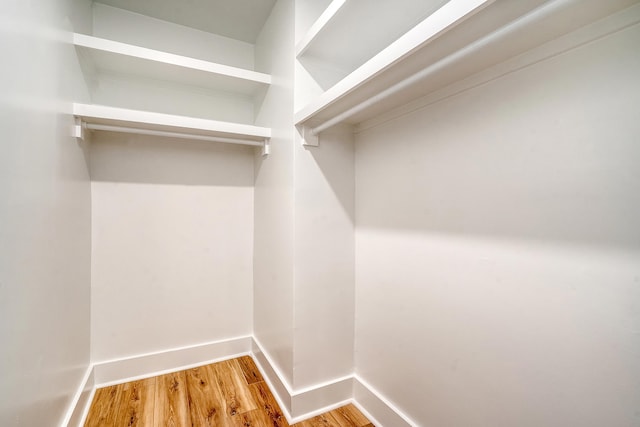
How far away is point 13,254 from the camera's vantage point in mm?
869

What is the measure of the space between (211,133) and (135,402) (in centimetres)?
171

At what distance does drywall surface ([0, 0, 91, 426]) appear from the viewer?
85 centimetres

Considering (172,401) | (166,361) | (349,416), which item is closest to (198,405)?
(172,401)

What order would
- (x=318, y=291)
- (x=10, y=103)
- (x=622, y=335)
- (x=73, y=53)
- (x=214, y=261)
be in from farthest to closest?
(x=214, y=261) → (x=318, y=291) → (x=73, y=53) → (x=10, y=103) → (x=622, y=335)

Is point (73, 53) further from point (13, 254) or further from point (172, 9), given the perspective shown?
point (13, 254)

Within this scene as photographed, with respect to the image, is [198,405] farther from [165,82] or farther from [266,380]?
[165,82]

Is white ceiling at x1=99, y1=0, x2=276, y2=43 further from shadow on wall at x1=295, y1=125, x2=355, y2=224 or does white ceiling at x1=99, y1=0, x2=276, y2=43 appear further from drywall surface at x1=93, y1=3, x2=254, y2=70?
shadow on wall at x1=295, y1=125, x2=355, y2=224

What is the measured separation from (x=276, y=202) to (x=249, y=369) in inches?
49.5

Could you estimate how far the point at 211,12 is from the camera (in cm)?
188

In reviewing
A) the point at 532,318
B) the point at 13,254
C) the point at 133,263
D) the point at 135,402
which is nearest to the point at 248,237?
the point at 133,263

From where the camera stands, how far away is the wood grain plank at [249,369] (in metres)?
1.93

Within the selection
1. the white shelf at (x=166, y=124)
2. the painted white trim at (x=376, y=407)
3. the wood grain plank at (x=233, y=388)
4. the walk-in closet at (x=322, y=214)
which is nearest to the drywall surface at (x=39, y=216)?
the walk-in closet at (x=322, y=214)

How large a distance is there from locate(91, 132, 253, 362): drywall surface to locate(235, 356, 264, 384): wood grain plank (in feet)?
0.62

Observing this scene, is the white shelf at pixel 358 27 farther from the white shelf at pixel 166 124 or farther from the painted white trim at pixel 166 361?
the painted white trim at pixel 166 361
